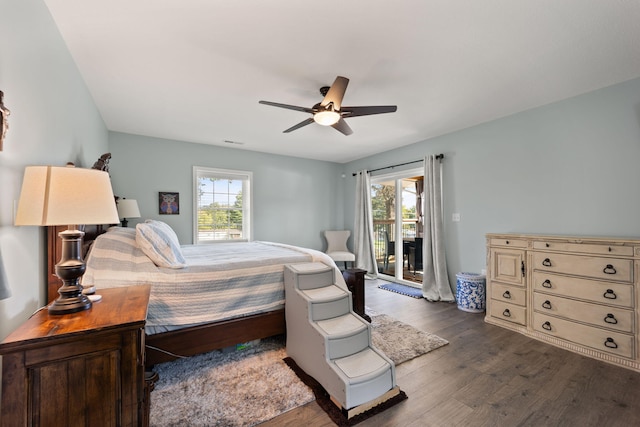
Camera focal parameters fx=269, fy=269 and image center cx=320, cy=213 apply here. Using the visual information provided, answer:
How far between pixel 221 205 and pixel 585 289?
501 centimetres

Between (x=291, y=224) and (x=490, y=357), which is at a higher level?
(x=291, y=224)

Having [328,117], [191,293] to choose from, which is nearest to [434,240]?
[328,117]

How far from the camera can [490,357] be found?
93.9 inches

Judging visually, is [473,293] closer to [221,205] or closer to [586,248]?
[586,248]

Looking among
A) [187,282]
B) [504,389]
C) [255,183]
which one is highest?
[255,183]

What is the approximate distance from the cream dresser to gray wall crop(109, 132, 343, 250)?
3508 mm

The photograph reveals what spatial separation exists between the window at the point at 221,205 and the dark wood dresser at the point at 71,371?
358 cm

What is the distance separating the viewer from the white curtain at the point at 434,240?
402 cm

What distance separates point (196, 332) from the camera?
7.07 feet

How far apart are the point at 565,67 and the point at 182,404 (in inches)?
157

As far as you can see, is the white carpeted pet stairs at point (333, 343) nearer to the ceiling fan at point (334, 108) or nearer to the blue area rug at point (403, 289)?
the ceiling fan at point (334, 108)

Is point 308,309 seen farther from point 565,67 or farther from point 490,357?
point 565,67

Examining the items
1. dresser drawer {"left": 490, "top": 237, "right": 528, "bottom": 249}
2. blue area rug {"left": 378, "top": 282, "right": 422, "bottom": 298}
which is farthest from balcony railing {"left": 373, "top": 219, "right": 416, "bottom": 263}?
dresser drawer {"left": 490, "top": 237, "right": 528, "bottom": 249}

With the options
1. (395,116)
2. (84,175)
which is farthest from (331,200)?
(84,175)
